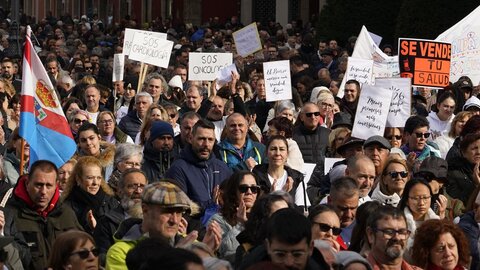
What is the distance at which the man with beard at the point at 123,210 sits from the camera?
9.81 metres

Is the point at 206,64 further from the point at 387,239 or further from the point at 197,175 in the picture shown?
the point at 387,239

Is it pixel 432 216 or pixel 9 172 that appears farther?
pixel 9 172

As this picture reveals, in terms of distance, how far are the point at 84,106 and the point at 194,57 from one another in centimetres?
242

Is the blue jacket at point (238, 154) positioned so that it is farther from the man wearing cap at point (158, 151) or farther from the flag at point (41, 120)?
the flag at point (41, 120)

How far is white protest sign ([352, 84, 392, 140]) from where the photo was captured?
14.1 metres

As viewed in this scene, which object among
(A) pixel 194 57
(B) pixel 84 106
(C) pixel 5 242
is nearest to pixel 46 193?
(C) pixel 5 242

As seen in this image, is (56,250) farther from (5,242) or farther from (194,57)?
(194,57)

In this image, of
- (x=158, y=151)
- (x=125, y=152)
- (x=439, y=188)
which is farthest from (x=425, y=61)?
(x=125, y=152)

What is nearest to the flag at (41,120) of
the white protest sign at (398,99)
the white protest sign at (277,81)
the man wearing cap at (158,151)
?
the man wearing cap at (158,151)

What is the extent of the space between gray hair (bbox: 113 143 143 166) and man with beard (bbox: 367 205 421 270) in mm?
3450

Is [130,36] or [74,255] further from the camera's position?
[130,36]

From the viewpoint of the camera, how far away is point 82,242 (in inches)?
321

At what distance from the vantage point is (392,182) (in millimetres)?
11328

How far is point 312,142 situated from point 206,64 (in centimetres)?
571
